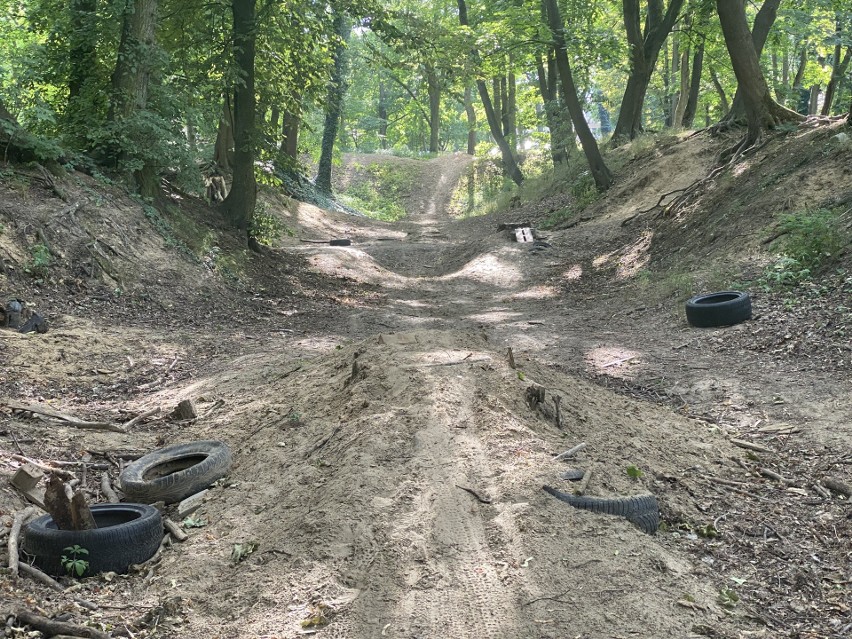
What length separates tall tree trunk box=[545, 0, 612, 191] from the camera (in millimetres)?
18969

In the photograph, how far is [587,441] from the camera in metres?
5.78

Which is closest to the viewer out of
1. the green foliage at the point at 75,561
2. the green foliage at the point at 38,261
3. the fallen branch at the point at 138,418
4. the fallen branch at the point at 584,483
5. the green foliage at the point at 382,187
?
the green foliage at the point at 75,561

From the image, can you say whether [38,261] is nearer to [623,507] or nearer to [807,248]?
A: [623,507]

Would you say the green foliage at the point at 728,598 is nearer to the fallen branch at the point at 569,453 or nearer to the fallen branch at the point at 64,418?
the fallen branch at the point at 569,453

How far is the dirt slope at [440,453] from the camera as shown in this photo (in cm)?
377

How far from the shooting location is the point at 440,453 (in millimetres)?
5066

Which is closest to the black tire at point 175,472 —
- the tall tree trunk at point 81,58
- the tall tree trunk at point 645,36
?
the tall tree trunk at point 81,58

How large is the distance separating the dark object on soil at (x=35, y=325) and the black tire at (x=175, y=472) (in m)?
4.35

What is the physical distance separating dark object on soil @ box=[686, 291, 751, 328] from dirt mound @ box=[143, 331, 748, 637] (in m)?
3.50

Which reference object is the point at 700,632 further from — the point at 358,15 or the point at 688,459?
the point at 358,15

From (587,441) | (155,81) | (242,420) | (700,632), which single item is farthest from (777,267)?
(155,81)

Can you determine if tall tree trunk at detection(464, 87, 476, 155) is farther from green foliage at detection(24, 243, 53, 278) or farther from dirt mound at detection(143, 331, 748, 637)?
dirt mound at detection(143, 331, 748, 637)

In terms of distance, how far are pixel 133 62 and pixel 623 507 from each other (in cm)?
1220

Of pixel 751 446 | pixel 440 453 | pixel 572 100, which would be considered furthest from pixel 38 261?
pixel 572 100
